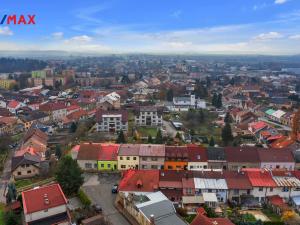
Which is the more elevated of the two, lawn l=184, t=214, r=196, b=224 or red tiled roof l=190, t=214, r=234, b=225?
red tiled roof l=190, t=214, r=234, b=225

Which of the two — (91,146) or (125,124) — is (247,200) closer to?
(91,146)

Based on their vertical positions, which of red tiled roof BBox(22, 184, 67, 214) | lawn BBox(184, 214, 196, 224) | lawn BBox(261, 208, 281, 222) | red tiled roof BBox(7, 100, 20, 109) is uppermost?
red tiled roof BBox(22, 184, 67, 214)

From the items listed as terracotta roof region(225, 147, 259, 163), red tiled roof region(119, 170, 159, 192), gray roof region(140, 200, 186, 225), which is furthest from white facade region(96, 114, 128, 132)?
gray roof region(140, 200, 186, 225)

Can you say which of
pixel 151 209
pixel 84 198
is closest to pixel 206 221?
pixel 151 209

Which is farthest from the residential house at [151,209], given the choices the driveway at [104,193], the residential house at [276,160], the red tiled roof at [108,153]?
the residential house at [276,160]

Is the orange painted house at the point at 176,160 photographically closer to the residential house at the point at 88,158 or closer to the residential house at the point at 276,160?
the residential house at the point at 88,158

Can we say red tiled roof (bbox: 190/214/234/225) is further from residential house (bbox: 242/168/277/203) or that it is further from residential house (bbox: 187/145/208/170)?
residential house (bbox: 187/145/208/170)

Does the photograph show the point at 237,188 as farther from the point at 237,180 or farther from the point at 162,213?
the point at 162,213
